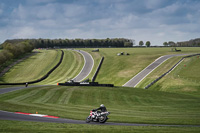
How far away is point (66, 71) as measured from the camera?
116 meters

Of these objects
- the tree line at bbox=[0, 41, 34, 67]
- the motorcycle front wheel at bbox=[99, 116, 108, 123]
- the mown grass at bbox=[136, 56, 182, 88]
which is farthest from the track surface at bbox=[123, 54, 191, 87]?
the tree line at bbox=[0, 41, 34, 67]

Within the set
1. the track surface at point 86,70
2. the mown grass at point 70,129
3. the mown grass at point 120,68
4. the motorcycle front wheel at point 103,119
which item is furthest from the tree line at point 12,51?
the mown grass at point 70,129

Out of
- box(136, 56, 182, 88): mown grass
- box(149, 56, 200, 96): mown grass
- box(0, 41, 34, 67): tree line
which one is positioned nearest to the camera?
box(149, 56, 200, 96): mown grass

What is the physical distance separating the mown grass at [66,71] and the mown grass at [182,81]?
132 ft

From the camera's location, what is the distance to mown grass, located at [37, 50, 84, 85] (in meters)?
101

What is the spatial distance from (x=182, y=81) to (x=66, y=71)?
58.1 m

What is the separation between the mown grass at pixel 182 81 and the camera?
67700 mm

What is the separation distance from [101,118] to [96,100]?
20006 mm

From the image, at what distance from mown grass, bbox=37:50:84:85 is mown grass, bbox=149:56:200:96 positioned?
4012 cm

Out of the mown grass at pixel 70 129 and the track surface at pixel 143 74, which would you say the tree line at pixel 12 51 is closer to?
the track surface at pixel 143 74

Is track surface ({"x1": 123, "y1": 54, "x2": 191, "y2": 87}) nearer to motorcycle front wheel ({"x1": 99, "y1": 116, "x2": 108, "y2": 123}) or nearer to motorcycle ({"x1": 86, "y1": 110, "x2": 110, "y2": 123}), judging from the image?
motorcycle ({"x1": 86, "y1": 110, "x2": 110, "y2": 123})

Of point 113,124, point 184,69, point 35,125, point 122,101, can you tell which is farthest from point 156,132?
point 184,69

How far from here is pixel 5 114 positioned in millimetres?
27891

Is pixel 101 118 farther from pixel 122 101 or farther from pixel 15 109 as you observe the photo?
pixel 122 101
